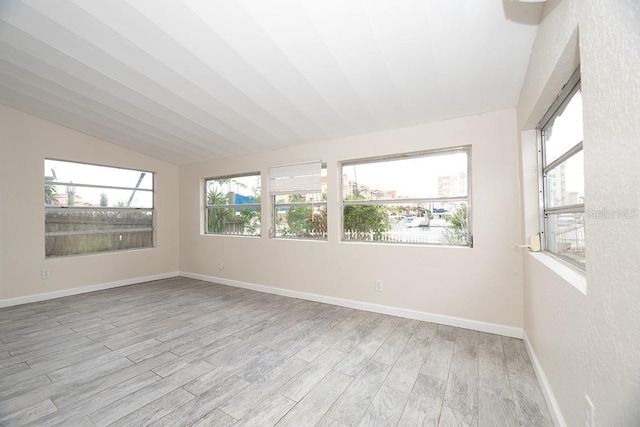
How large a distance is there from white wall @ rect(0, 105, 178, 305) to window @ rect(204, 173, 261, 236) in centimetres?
156

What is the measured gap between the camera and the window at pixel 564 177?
1356mm

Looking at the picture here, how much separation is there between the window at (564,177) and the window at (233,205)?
3.64 meters

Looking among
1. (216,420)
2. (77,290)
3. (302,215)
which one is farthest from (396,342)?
(77,290)

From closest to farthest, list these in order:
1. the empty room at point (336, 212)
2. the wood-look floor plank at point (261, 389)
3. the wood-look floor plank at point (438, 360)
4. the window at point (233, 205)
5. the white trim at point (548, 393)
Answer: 1. the empty room at point (336, 212)
2. the white trim at point (548, 393)
3. the wood-look floor plank at point (261, 389)
4. the wood-look floor plank at point (438, 360)
5. the window at point (233, 205)

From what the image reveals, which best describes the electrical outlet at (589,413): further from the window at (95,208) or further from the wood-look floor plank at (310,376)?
the window at (95,208)

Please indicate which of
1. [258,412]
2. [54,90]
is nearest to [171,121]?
[54,90]

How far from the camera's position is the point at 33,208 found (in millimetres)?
3584

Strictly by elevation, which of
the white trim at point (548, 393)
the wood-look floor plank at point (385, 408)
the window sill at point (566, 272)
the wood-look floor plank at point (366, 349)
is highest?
the window sill at point (566, 272)

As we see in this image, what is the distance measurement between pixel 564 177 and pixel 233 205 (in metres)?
4.37

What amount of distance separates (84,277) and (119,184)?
1632mm

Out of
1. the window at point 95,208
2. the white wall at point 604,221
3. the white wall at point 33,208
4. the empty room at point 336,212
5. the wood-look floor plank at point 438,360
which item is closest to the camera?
the white wall at point 604,221

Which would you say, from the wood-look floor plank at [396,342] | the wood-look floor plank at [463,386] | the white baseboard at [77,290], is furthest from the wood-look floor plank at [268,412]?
the white baseboard at [77,290]

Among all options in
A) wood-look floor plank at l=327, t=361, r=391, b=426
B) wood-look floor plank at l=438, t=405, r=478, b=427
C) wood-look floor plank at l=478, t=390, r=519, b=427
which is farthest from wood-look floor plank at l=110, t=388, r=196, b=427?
wood-look floor plank at l=478, t=390, r=519, b=427

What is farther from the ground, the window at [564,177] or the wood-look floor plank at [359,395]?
the window at [564,177]
